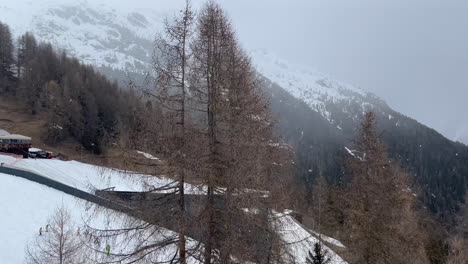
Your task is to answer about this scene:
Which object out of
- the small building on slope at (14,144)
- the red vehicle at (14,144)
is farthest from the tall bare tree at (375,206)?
the small building on slope at (14,144)

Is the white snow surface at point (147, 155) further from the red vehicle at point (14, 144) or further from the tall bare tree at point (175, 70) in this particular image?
the red vehicle at point (14, 144)

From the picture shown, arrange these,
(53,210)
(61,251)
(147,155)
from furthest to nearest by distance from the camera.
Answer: (53,210) → (61,251) → (147,155)

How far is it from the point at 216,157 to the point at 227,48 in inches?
111

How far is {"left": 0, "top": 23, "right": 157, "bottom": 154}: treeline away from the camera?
75562 millimetres

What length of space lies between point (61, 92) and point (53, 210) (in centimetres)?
5829

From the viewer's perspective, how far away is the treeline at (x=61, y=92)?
75562 mm

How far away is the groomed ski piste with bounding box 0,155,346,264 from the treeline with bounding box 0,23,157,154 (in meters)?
32.7

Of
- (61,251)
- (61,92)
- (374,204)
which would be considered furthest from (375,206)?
(61,92)

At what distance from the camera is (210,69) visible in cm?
1120

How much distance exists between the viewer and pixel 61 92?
82.8 m

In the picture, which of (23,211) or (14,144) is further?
(14,144)

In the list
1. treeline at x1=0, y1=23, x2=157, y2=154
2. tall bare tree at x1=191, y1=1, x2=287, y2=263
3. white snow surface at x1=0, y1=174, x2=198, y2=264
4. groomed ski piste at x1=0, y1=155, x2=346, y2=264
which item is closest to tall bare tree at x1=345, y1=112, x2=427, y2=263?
groomed ski piste at x1=0, y1=155, x2=346, y2=264

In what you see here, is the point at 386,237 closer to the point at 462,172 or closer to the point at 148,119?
the point at 148,119

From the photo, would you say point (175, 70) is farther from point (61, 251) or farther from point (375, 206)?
point (61, 251)
